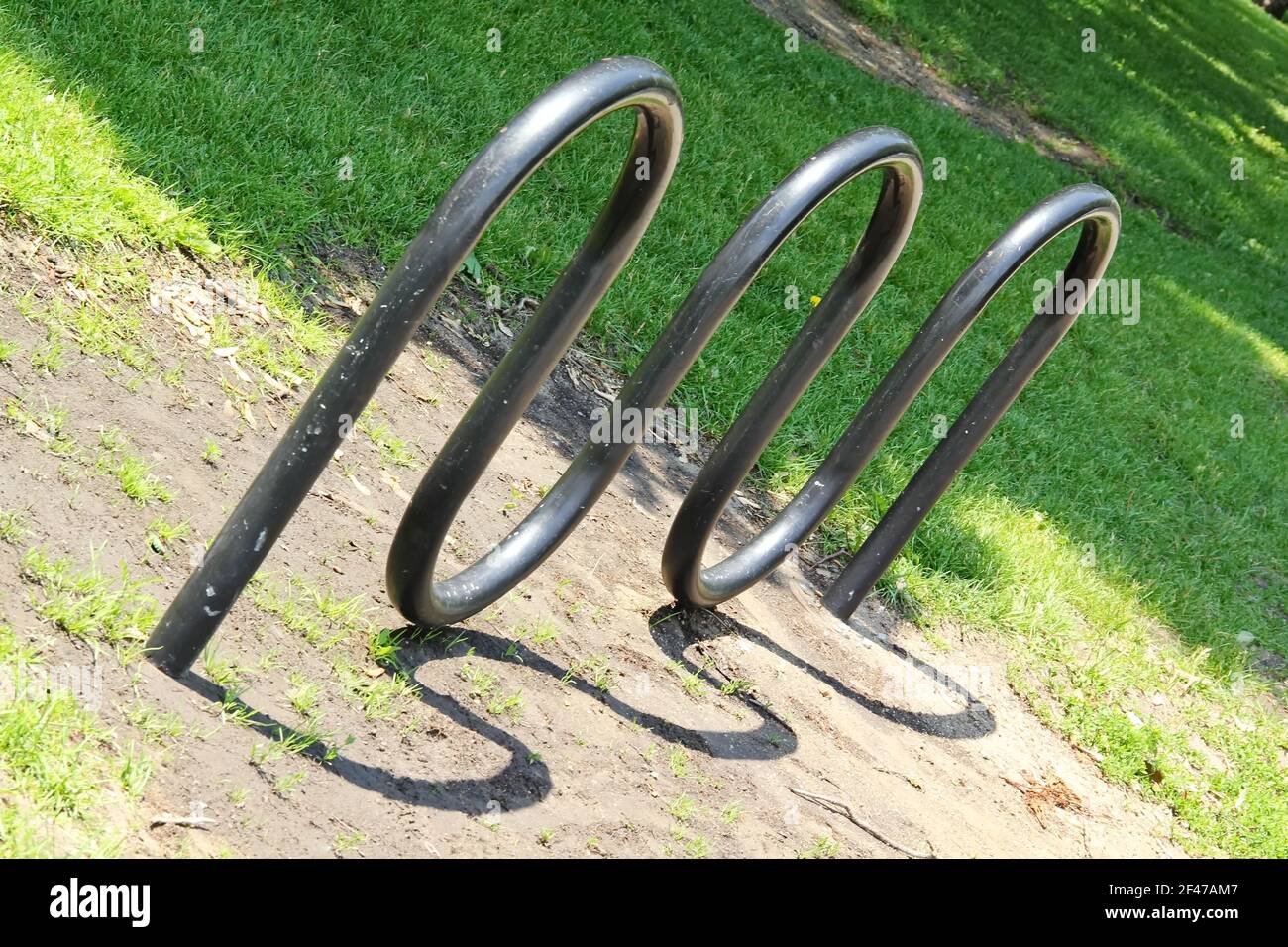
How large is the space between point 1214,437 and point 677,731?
4829 millimetres

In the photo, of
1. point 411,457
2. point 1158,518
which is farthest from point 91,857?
point 1158,518

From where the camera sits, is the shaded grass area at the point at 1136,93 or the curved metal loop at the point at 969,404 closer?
the curved metal loop at the point at 969,404

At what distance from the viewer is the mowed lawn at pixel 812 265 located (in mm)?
4293

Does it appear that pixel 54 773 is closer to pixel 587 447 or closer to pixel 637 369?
pixel 587 447

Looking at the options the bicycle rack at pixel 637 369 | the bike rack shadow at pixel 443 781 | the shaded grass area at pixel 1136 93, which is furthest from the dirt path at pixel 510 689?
the shaded grass area at pixel 1136 93

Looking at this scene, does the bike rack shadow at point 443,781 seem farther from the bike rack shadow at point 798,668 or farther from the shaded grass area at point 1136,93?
the shaded grass area at point 1136,93

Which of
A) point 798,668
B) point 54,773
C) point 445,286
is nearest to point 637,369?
point 445,286

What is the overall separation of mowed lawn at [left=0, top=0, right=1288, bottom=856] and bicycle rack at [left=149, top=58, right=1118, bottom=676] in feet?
2.99

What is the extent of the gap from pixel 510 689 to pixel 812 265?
3529 millimetres

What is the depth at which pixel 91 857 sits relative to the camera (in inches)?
85.7

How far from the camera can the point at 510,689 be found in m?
3.25

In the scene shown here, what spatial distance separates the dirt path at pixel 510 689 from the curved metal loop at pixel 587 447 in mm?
232

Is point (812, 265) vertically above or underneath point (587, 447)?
above

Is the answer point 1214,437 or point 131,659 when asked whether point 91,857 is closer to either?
point 131,659
